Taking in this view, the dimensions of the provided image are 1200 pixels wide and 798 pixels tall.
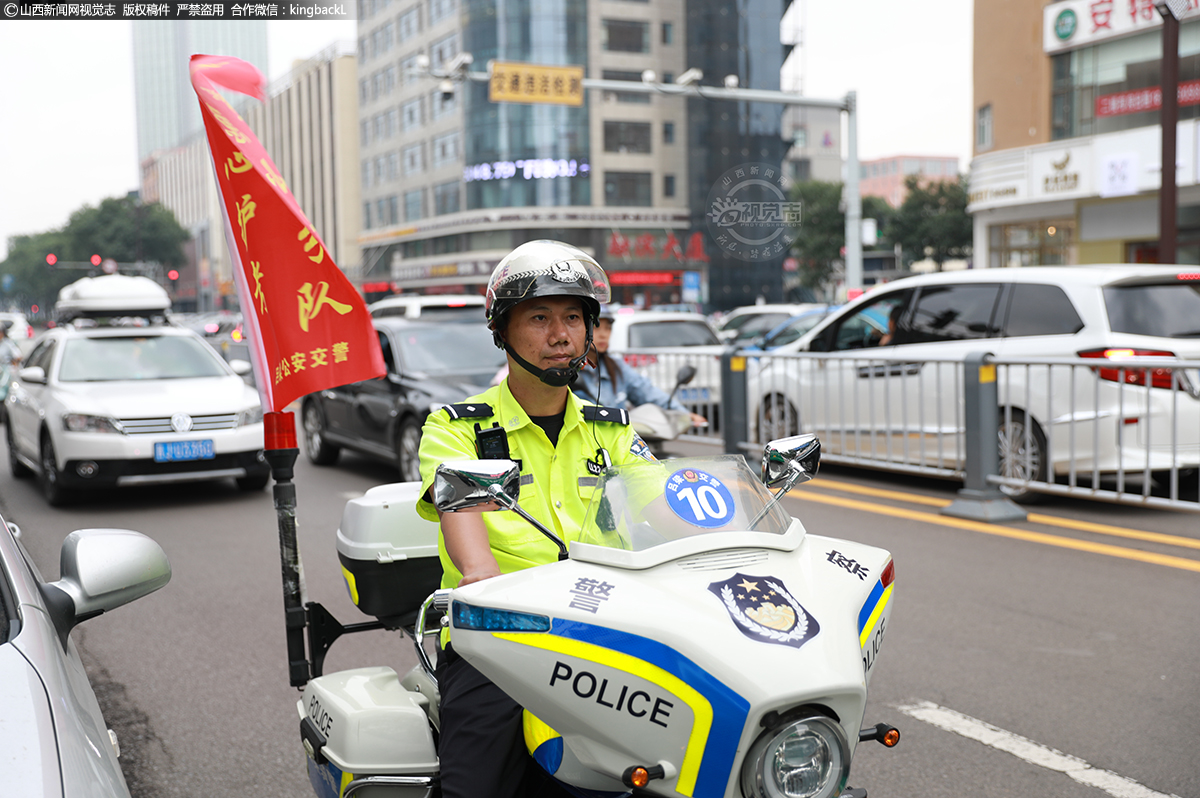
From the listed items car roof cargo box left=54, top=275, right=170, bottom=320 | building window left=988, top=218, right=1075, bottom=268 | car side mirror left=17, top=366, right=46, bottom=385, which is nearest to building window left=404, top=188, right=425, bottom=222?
building window left=988, top=218, right=1075, bottom=268

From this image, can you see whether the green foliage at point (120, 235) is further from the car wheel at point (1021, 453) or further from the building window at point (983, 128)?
the car wheel at point (1021, 453)

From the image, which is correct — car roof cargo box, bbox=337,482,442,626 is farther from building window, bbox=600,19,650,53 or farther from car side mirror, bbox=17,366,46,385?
building window, bbox=600,19,650,53

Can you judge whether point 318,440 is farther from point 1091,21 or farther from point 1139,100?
point 1091,21

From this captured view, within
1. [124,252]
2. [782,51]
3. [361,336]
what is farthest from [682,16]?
[124,252]

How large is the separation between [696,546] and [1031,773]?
2234mm

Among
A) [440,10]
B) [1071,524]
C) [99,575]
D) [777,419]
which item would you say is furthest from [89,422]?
[440,10]

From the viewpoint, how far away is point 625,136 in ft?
172

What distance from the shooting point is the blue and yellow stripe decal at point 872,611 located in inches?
75.8

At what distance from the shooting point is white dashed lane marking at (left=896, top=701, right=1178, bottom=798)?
337 cm

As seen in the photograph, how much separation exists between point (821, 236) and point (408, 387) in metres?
32.9

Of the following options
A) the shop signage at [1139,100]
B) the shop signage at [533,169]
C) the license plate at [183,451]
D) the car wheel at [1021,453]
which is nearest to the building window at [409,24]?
the shop signage at [533,169]

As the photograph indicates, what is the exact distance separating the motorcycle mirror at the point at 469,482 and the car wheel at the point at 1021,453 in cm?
643

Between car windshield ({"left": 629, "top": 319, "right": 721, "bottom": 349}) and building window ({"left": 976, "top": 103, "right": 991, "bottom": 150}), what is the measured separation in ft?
62.0

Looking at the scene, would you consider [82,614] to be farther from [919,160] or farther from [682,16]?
[919,160]
